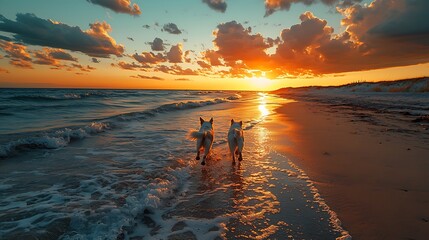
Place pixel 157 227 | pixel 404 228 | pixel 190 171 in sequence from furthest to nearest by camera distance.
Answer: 1. pixel 190 171
2. pixel 157 227
3. pixel 404 228

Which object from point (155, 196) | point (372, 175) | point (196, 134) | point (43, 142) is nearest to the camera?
point (155, 196)

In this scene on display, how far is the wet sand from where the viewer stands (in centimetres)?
323

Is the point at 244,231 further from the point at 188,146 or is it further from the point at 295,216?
the point at 188,146

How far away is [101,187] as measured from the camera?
4.89 meters

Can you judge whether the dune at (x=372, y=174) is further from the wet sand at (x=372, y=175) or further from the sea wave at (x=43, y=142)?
the sea wave at (x=43, y=142)

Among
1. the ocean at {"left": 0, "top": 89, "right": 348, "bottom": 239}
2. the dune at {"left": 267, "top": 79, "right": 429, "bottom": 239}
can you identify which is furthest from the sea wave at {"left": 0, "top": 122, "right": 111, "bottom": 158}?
the dune at {"left": 267, "top": 79, "right": 429, "bottom": 239}

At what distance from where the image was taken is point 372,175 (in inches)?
197

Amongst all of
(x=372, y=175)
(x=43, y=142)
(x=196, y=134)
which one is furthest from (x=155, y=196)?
(x=43, y=142)

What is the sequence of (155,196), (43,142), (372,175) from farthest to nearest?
(43,142)
(372,175)
(155,196)

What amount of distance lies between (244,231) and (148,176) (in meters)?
2.94

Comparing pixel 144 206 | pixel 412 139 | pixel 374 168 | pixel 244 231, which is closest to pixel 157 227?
pixel 144 206

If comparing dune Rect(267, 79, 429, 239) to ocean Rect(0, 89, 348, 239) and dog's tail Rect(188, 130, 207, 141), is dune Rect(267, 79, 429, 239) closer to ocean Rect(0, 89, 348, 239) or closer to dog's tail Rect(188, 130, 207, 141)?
ocean Rect(0, 89, 348, 239)

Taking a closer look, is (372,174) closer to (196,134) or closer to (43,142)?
(196,134)

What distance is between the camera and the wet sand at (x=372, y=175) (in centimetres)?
323
